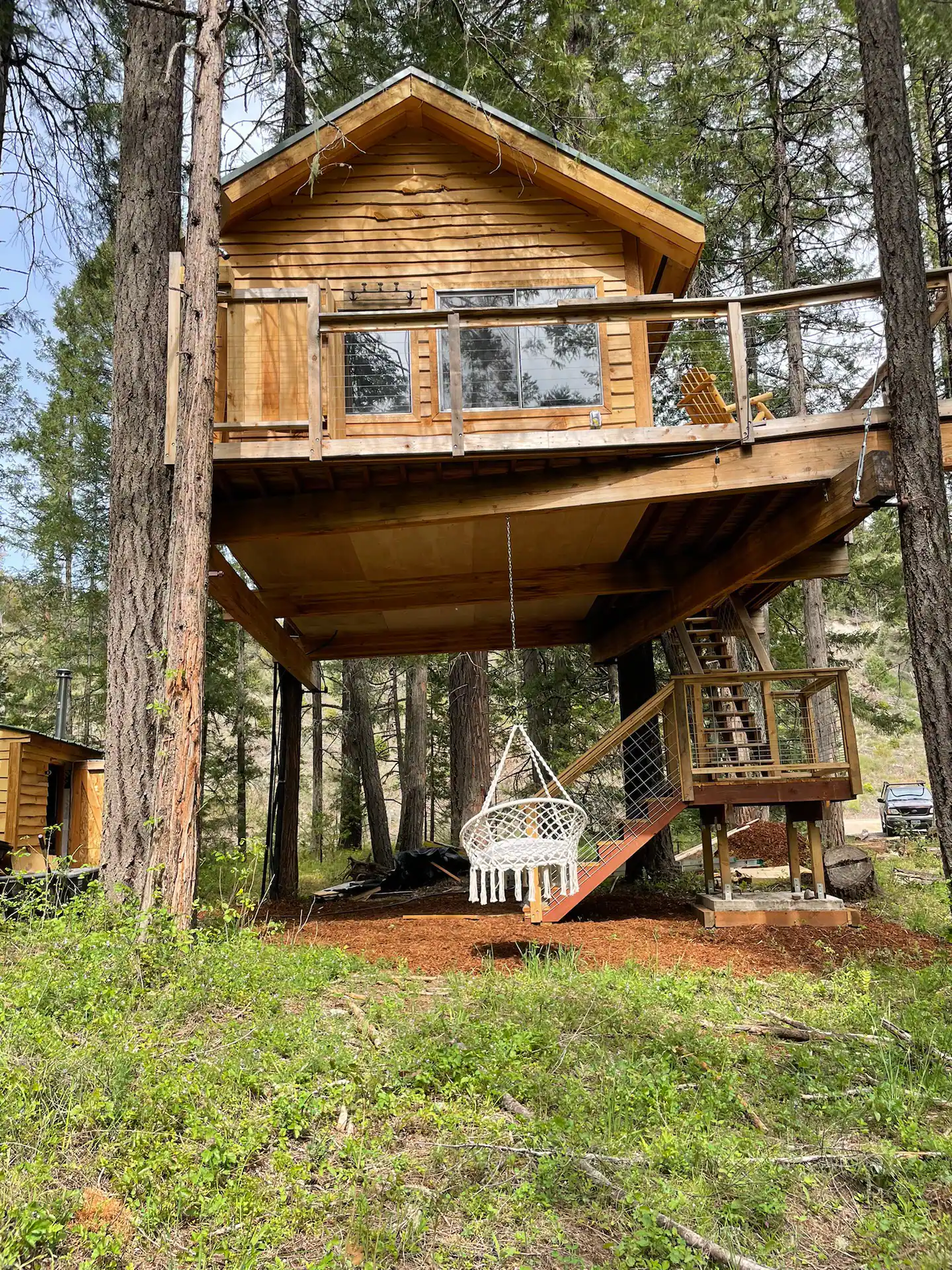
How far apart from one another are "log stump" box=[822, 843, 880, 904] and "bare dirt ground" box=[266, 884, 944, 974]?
122 cm

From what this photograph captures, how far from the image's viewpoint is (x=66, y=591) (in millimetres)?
22000

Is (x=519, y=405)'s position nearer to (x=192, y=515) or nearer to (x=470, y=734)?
(x=192, y=515)

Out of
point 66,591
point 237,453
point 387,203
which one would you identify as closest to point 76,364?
point 66,591

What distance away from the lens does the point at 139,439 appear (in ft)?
24.4

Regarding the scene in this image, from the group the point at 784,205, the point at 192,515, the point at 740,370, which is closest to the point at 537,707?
the point at 784,205

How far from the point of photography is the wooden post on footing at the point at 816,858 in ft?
28.1

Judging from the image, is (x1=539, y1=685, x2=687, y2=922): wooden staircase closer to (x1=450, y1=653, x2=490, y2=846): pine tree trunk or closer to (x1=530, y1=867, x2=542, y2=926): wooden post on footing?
(x1=530, y1=867, x2=542, y2=926): wooden post on footing

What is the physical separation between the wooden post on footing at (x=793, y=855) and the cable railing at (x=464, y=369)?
13.1 feet

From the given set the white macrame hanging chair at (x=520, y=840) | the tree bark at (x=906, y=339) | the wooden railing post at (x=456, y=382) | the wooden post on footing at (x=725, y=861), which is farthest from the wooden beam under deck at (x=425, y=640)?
the tree bark at (x=906, y=339)

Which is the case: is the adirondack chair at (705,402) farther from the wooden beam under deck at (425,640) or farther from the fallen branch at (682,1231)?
the fallen branch at (682,1231)

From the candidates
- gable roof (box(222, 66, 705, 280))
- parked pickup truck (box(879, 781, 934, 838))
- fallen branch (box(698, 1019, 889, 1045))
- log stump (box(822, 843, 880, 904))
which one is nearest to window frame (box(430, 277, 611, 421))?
gable roof (box(222, 66, 705, 280))

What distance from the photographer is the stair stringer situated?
7703 millimetres

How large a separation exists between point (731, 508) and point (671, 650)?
4.14 metres

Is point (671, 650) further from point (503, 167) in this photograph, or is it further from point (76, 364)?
point (76, 364)
